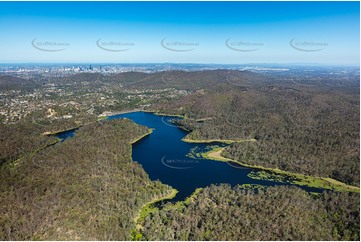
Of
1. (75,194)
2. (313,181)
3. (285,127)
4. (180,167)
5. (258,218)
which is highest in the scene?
(75,194)

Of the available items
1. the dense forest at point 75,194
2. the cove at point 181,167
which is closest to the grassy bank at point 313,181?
the cove at point 181,167

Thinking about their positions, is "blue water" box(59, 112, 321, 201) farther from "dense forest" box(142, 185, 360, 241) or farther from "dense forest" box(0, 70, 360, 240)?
"dense forest" box(142, 185, 360, 241)

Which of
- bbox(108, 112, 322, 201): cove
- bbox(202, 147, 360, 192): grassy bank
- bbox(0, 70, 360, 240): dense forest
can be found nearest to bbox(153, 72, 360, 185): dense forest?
bbox(0, 70, 360, 240): dense forest

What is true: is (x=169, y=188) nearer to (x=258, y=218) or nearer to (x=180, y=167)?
(x=180, y=167)

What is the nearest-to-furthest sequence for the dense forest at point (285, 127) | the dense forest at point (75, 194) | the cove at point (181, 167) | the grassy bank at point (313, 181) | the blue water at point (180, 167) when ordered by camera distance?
the dense forest at point (75, 194) → the grassy bank at point (313, 181) → the cove at point (181, 167) → the blue water at point (180, 167) → the dense forest at point (285, 127)

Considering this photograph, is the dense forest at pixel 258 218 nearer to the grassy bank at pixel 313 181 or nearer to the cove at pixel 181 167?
the cove at pixel 181 167

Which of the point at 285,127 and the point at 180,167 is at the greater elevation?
the point at 285,127

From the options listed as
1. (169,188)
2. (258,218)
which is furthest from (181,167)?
(258,218)
